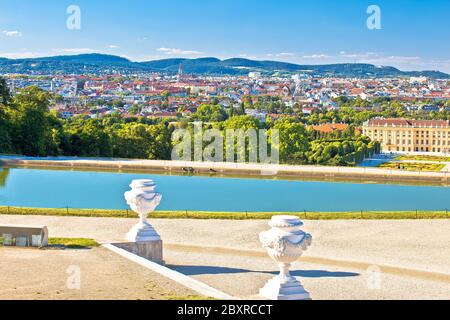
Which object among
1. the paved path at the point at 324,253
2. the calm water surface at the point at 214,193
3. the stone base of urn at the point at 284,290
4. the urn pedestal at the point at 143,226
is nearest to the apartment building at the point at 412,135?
the calm water surface at the point at 214,193

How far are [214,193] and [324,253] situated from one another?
9672mm

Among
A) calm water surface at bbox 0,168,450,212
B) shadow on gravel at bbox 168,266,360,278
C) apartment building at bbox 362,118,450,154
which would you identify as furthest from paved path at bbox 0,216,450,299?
apartment building at bbox 362,118,450,154

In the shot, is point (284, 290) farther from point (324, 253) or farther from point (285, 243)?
point (324, 253)

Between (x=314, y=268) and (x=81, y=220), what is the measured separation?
16.5 feet

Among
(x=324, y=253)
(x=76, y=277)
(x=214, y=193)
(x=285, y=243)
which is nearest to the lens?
(x=285, y=243)

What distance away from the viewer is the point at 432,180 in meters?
25.8

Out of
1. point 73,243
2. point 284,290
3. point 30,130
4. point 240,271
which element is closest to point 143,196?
point 73,243

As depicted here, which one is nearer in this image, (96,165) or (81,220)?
(81,220)

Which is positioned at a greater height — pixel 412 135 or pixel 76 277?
pixel 76 277

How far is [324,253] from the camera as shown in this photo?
35.6 feet

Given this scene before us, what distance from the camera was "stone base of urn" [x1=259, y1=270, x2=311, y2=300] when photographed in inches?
277

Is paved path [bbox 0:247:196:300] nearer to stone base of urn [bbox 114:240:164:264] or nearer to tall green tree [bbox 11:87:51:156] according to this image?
stone base of urn [bbox 114:240:164:264]

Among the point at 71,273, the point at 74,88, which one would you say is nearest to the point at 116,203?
the point at 71,273
